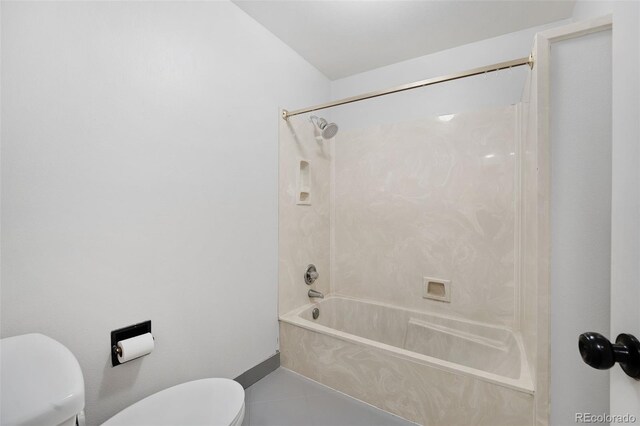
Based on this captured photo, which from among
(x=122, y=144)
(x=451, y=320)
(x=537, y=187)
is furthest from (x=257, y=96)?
(x=451, y=320)

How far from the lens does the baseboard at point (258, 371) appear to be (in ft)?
5.68

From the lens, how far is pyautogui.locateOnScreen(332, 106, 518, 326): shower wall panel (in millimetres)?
1894

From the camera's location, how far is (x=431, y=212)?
83.2 inches

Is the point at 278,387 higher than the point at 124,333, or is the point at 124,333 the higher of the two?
the point at 124,333

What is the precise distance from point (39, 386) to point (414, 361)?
144cm

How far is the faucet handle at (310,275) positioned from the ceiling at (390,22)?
169 cm

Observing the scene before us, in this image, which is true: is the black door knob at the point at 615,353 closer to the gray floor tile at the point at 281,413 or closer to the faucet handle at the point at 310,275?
the gray floor tile at the point at 281,413

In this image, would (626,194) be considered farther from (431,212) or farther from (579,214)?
(431,212)

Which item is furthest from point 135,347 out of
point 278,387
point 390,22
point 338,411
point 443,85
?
point 443,85

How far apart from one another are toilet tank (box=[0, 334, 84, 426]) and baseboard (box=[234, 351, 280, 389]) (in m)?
1.14

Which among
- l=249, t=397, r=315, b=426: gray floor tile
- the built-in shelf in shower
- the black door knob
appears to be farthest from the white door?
the built-in shelf in shower

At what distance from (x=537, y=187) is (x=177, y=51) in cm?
173

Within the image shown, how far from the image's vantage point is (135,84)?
1.23 m

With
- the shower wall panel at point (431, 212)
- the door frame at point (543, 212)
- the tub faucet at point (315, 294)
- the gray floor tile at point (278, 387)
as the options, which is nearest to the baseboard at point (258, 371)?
the gray floor tile at point (278, 387)
